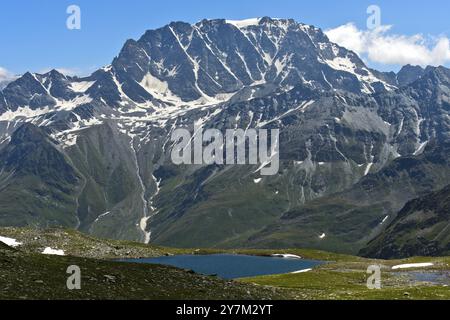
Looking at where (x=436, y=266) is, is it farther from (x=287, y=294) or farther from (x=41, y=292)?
(x=41, y=292)

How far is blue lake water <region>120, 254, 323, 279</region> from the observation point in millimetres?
147250

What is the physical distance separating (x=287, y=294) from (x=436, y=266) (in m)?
86.7

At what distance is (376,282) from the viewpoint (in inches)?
3944

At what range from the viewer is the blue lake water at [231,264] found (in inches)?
5797

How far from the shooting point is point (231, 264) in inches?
6604

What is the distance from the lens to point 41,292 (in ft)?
160
